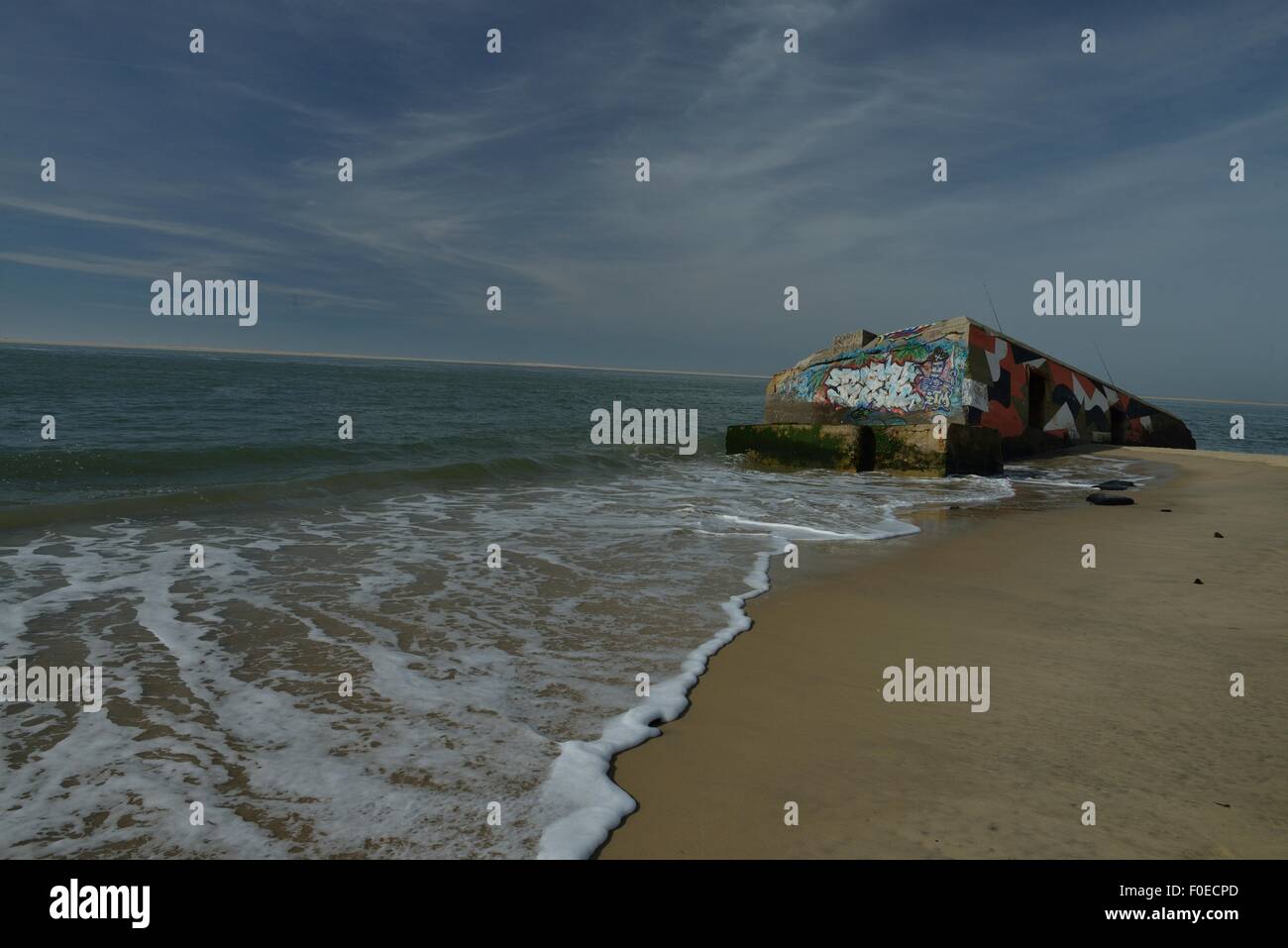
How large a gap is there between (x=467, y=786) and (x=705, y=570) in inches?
138

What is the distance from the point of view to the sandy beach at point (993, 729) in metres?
2.09

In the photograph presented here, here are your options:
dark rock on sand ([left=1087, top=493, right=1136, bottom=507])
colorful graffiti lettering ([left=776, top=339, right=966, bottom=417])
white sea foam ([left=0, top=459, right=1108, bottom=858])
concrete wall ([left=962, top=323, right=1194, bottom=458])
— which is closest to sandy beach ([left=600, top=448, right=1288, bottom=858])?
white sea foam ([left=0, top=459, right=1108, bottom=858])

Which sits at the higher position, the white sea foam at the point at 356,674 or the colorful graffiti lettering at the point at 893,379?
the colorful graffiti lettering at the point at 893,379

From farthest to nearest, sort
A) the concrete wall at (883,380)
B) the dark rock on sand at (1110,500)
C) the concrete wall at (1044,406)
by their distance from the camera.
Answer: the concrete wall at (1044,406) → the concrete wall at (883,380) → the dark rock on sand at (1110,500)

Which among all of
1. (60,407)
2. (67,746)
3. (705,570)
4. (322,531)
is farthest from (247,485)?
(60,407)

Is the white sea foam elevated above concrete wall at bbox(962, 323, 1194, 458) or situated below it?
below

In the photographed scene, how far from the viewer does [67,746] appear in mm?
2695

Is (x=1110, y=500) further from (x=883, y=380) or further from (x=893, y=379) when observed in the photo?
(x=883, y=380)

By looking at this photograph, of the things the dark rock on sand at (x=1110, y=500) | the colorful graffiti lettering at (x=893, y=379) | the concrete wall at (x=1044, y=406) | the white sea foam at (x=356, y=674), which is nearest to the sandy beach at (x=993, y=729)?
the white sea foam at (x=356, y=674)

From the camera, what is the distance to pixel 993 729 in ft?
9.23

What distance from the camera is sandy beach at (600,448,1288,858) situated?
209cm

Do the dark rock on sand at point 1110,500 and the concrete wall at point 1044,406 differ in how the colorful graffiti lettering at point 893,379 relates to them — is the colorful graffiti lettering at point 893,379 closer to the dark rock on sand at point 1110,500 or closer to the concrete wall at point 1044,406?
the concrete wall at point 1044,406

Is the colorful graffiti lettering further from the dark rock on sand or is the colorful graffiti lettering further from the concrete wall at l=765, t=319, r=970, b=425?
the dark rock on sand
